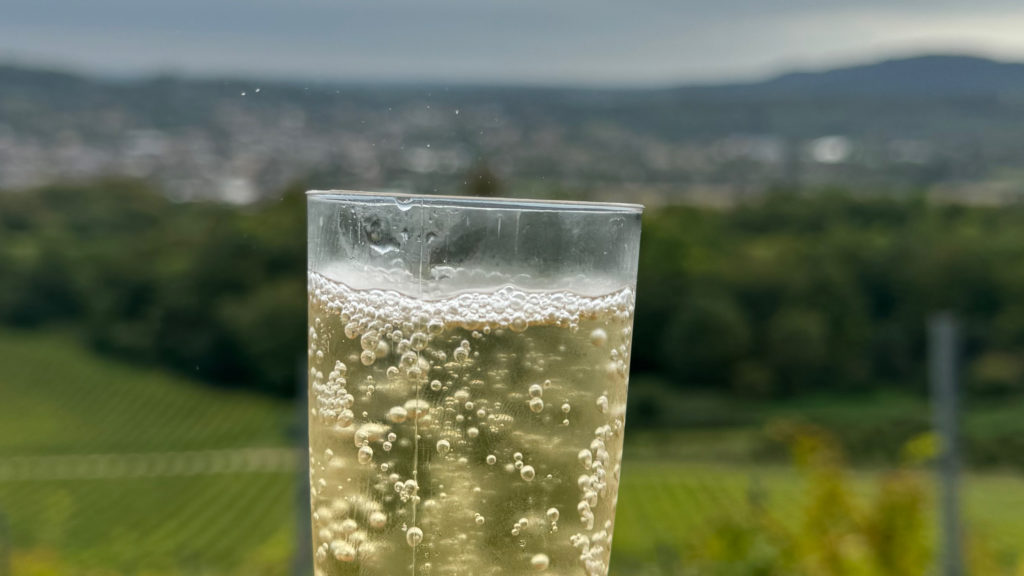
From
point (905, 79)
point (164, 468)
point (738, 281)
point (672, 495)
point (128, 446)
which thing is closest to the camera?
point (905, 79)

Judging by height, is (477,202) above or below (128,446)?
above

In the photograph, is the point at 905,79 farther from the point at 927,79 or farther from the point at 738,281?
the point at 738,281

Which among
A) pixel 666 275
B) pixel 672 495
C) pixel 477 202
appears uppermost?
pixel 477 202

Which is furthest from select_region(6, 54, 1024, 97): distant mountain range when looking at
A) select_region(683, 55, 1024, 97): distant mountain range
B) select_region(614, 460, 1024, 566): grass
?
select_region(614, 460, 1024, 566): grass

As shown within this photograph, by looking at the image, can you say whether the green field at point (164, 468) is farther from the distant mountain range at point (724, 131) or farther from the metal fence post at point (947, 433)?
the metal fence post at point (947, 433)

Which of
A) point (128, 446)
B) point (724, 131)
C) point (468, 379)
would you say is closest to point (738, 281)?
point (724, 131)

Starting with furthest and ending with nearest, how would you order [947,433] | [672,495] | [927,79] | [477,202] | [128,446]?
[128,446], [672,495], [927,79], [947,433], [477,202]

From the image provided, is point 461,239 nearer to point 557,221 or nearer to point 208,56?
point 557,221
